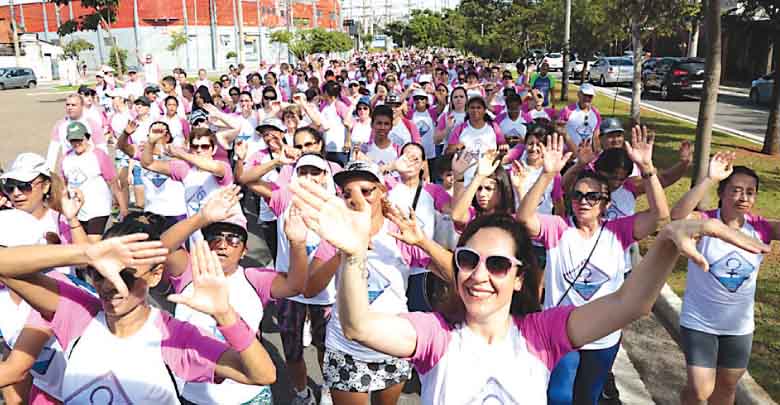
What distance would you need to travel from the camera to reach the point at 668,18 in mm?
14242

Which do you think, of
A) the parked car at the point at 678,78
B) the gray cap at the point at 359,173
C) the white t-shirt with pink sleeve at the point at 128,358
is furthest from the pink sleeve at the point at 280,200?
the parked car at the point at 678,78

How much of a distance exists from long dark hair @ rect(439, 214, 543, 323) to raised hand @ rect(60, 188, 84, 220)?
8.32ft

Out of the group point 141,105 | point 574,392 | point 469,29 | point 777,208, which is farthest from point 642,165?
point 469,29

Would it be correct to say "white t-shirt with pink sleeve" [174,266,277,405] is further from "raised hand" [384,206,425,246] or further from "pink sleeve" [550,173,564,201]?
"pink sleeve" [550,173,564,201]

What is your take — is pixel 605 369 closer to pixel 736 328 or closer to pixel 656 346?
pixel 736 328

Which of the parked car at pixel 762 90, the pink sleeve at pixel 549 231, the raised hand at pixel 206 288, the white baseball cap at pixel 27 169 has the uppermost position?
the white baseball cap at pixel 27 169

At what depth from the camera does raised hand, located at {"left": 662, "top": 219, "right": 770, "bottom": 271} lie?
77.6 inches

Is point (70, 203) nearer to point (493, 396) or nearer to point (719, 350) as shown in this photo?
point (493, 396)

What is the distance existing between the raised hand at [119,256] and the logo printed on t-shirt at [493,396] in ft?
4.04

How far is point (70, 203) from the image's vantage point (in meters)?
3.94

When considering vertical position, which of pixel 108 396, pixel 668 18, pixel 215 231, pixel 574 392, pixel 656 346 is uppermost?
pixel 668 18

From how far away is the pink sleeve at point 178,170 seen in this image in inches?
226

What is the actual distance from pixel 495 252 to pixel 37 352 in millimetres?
2016

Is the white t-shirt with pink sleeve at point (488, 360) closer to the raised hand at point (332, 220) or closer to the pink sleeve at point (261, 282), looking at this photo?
the raised hand at point (332, 220)
